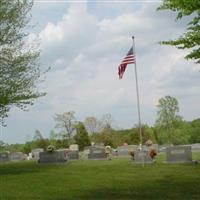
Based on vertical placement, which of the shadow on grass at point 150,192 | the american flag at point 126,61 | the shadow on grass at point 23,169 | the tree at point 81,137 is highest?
the american flag at point 126,61

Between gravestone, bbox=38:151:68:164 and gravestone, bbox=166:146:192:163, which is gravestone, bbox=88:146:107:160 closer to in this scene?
gravestone, bbox=38:151:68:164

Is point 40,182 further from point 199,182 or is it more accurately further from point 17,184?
point 199,182

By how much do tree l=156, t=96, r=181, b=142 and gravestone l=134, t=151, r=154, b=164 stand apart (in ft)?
141

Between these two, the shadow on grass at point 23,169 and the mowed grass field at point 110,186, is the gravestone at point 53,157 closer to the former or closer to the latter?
the shadow on grass at point 23,169

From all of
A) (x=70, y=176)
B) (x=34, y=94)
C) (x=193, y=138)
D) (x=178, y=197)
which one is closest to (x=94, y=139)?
(x=193, y=138)

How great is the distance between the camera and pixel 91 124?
88.4 m

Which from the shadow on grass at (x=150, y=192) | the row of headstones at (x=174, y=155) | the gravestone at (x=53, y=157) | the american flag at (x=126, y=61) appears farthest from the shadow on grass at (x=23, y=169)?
the shadow on grass at (x=150, y=192)

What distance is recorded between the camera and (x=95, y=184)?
18.8 meters

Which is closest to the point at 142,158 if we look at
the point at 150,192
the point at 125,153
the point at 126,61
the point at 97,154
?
the point at 126,61

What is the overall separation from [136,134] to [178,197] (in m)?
64.9

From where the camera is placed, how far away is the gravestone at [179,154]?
28466mm

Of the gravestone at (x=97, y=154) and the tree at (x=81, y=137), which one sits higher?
the tree at (x=81, y=137)

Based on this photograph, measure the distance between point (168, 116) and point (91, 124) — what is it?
62.0 ft

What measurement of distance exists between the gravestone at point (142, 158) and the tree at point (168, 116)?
43.1 meters
